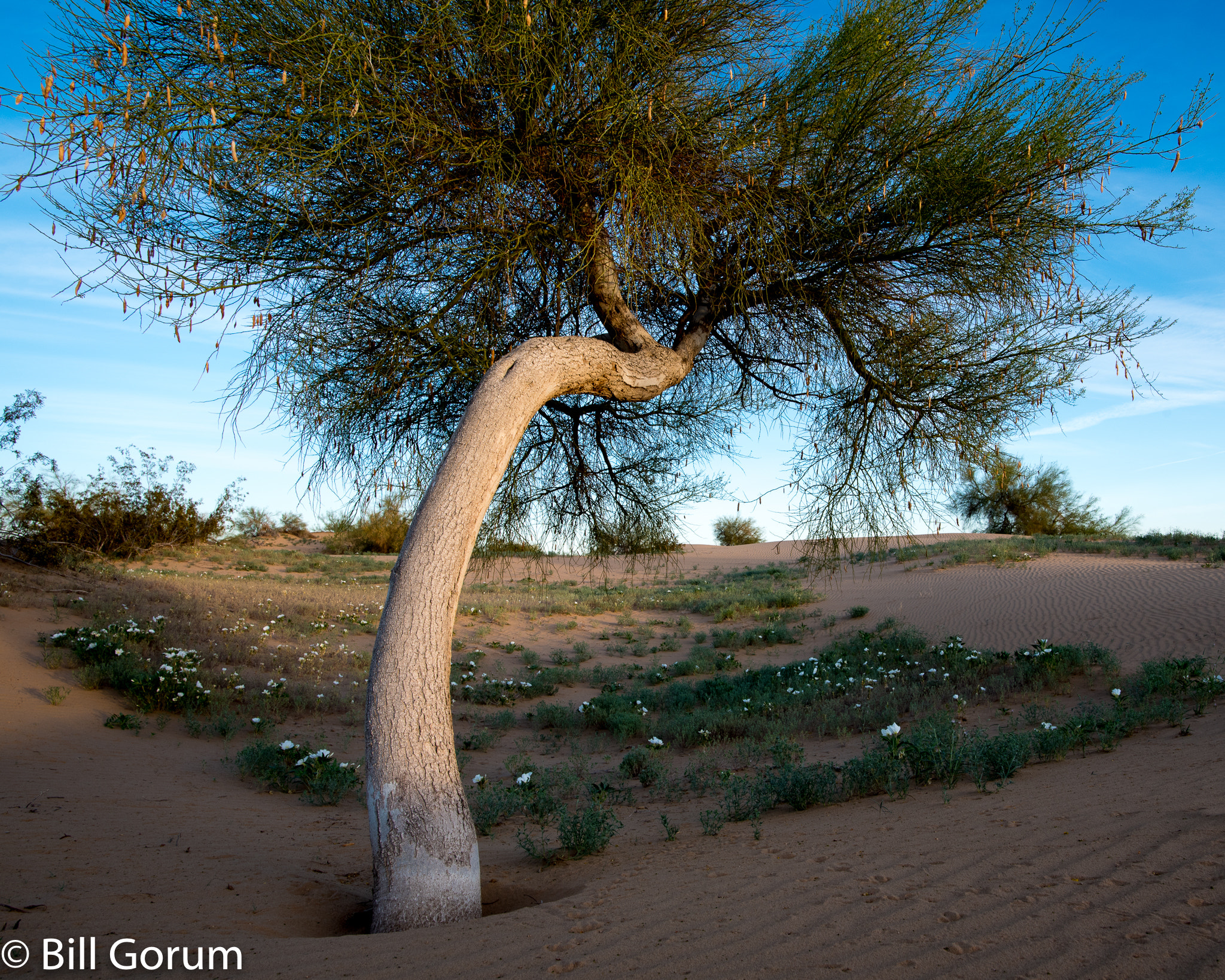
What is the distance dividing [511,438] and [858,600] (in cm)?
1651

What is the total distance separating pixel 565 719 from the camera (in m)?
10.0

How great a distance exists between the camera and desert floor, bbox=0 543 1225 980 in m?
2.91

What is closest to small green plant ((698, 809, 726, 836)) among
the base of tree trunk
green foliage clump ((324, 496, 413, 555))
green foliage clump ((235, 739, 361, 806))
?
the base of tree trunk

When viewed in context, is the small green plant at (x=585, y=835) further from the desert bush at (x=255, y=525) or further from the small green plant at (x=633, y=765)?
the desert bush at (x=255, y=525)

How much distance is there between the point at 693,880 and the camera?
4055 millimetres

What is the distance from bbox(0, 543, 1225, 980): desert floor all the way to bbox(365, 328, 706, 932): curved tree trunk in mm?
322

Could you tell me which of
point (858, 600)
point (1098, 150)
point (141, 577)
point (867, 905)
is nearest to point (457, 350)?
point (867, 905)

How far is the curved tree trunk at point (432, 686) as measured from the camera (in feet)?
12.5

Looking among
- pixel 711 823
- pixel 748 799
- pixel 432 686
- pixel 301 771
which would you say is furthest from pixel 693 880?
pixel 301 771

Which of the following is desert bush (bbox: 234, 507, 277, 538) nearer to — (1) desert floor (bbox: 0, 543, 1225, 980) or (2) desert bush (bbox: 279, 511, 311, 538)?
(2) desert bush (bbox: 279, 511, 311, 538)

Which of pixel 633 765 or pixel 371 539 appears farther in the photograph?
pixel 371 539

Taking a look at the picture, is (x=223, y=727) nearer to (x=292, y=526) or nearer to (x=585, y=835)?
(x=585, y=835)

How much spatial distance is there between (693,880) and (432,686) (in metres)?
1.74

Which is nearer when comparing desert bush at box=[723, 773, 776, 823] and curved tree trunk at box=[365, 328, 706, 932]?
curved tree trunk at box=[365, 328, 706, 932]
